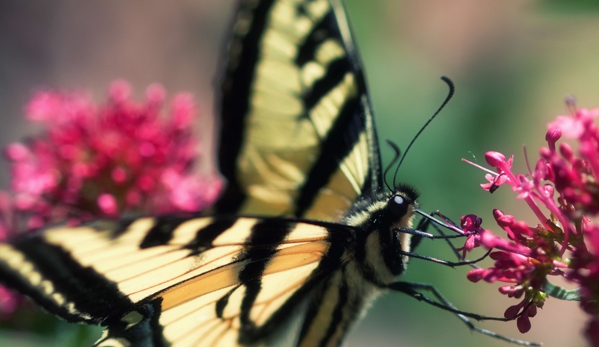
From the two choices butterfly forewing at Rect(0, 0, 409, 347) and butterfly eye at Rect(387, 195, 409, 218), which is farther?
butterfly eye at Rect(387, 195, 409, 218)

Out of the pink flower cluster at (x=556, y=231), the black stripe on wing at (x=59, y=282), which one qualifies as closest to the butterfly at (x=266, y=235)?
the black stripe on wing at (x=59, y=282)

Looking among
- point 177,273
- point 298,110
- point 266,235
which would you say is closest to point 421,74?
point 298,110

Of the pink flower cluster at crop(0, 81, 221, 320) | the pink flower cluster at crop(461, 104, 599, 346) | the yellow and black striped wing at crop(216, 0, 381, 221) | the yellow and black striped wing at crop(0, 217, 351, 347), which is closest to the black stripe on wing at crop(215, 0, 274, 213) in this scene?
the yellow and black striped wing at crop(216, 0, 381, 221)

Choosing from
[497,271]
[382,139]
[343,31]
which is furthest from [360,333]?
[497,271]

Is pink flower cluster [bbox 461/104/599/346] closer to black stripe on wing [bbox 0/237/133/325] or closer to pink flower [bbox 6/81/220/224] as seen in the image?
black stripe on wing [bbox 0/237/133/325]

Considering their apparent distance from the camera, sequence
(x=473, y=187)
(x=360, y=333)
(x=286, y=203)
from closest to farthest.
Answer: (x=286, y=203) → (x=473, y=187) → (x=360, y=333)

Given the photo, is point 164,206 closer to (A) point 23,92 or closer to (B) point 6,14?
(A) point 23,92

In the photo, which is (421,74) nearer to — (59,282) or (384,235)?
(384,235)
